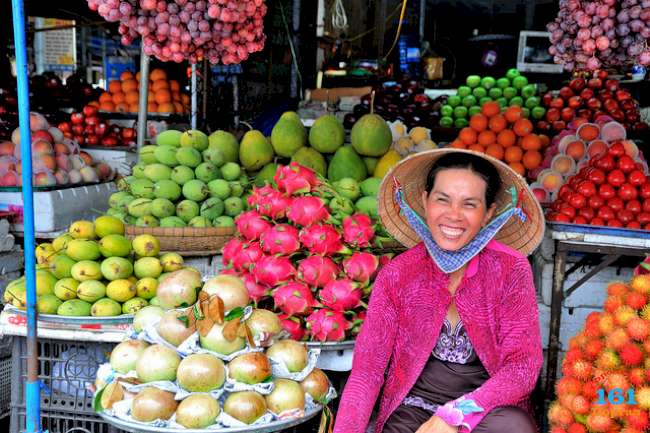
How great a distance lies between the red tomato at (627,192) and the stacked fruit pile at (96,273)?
2.13m

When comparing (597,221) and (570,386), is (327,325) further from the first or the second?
(597,221)

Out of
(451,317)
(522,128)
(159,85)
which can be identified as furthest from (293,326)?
(159,85)

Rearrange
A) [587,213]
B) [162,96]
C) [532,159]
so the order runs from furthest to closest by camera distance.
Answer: [162,96] → [532,159] → [587,213]

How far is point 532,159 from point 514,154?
12 centimetres

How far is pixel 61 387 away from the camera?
2.13 metres

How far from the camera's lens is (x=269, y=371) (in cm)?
167

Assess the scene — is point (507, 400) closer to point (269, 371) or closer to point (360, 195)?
point (269, 371)

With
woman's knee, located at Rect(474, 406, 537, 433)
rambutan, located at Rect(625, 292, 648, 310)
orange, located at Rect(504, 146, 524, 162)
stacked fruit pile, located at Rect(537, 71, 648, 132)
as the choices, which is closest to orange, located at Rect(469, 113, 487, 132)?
orange, located at Rect(504, 146, 524, 162)

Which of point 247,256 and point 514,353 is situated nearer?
point 514,353

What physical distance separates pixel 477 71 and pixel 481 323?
7.15 metres

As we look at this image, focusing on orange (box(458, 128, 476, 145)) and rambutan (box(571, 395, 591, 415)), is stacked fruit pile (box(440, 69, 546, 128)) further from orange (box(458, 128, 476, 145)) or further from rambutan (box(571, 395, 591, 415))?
rambutan (box(571, 395, 591, 415))

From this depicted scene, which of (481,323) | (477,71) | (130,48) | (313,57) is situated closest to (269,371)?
(481,323)

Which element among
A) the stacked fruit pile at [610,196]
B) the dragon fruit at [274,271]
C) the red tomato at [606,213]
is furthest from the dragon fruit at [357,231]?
the red tomato at [606,213]

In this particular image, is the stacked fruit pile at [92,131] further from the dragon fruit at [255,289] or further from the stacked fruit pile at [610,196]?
the stacked fruit pile at [610,196]
